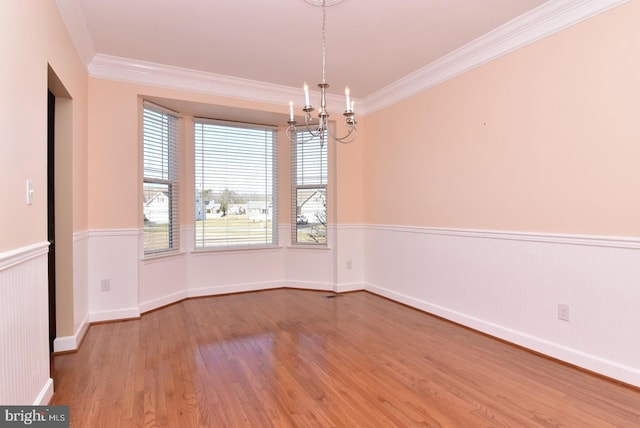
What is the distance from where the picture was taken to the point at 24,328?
A: 1.81 m

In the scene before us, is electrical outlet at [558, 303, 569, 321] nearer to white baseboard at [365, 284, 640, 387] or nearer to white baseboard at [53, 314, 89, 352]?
white baseboard at [365, 284, 640, 387]

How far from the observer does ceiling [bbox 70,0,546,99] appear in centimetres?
272

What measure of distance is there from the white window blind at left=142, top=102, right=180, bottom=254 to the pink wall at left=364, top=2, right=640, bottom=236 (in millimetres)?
2913

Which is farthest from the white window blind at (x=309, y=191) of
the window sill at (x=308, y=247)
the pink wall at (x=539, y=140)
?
the pink wall at (x=539, y=140)

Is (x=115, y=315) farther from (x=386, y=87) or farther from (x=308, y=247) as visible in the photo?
(x=386, y=87)

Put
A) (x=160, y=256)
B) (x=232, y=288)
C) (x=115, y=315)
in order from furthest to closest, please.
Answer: (x=232, y=288)
(x=160, y=256)
(x=115, y=315)

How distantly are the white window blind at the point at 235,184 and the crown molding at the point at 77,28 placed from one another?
1513 mm

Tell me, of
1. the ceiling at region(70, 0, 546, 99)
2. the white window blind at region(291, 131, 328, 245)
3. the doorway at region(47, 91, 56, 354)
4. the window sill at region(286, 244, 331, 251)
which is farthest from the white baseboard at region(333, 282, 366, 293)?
the doorway at region(47, 91, 56, 354)

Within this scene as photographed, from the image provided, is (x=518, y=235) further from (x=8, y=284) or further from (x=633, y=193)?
(x=8, y=284)

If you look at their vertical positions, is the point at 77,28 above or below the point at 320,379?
above

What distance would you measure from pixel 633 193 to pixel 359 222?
317 cm

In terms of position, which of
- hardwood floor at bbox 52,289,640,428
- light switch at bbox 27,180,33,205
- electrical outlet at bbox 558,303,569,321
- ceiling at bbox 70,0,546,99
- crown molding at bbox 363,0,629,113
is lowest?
hardwood floor at bbox 52,289,640,428

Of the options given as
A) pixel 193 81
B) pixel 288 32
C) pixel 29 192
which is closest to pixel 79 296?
pixel 29 192

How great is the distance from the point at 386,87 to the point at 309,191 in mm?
1798
